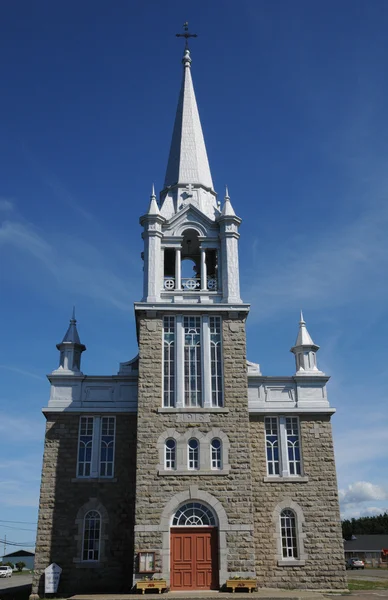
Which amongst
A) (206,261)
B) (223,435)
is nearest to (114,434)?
(223,435)

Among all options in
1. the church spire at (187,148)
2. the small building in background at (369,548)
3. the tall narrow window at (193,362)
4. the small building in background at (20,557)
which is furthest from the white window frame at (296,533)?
the small building in background at (20,557)

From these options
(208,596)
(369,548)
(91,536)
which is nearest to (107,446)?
(91,536)

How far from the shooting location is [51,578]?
77.0ft

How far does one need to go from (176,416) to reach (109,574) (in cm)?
675

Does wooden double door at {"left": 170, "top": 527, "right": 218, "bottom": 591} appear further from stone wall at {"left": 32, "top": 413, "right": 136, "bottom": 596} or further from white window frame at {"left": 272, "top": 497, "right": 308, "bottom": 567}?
white window frame at {"left": 272, "top": 497, "right": 308, "bottom": 567}

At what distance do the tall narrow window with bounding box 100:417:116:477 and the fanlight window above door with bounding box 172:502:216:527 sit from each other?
385cm

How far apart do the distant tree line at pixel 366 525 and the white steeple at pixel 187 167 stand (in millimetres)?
83273

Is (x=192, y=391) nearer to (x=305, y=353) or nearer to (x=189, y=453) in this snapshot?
(x=189, y=453)

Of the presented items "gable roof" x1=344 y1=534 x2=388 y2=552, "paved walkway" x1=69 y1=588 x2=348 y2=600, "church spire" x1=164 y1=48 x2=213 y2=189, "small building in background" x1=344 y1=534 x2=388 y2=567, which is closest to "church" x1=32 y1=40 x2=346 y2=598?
"paved walkway" x1=69 y1=588 x2=348 y2=600

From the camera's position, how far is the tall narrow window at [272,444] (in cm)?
2602

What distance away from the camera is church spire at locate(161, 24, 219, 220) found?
1128 inches

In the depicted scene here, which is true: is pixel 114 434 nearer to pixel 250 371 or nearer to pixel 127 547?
pixel 127 547

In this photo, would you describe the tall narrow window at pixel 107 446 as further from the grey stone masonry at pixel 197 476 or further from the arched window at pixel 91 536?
the grey stone masonry at pixel 197 476

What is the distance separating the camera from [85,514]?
978 inches
